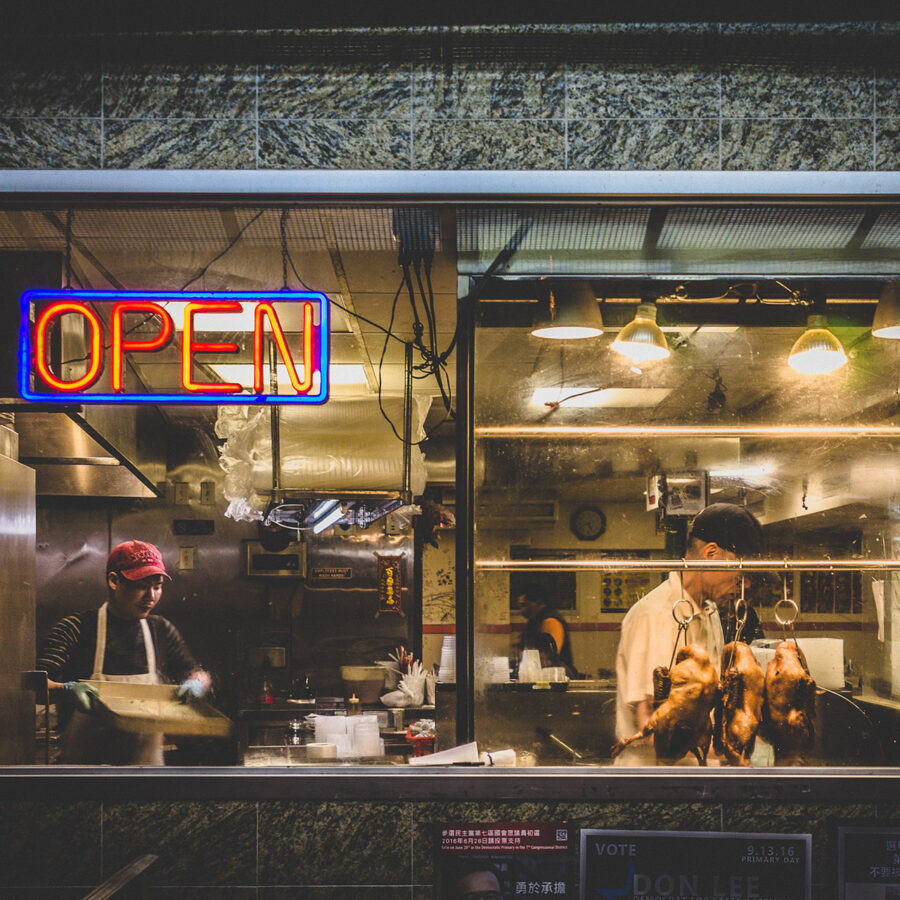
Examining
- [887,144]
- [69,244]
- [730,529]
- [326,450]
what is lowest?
[730,529]

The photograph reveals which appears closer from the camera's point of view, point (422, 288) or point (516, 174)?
point (516, 174)

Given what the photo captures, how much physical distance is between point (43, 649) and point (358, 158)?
323 cm

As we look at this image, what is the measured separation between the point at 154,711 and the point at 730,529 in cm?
361

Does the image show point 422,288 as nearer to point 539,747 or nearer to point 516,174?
point 516,174

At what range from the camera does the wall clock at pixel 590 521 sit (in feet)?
15.5

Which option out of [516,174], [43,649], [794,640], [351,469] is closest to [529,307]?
[516,174]

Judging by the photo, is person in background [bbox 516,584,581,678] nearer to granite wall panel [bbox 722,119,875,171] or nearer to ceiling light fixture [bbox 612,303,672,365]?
ceiling light fixture [bbox 612,303,672,365]

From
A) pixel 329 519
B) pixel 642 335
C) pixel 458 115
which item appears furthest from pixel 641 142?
pixel 329 519

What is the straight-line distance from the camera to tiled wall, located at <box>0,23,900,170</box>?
10.8 ft

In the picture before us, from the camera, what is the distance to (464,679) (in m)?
3.66

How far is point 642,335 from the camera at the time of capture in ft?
13.6
